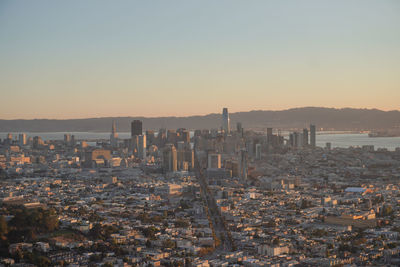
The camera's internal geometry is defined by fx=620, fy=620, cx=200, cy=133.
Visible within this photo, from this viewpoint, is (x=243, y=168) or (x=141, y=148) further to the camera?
(x=141, y=148)

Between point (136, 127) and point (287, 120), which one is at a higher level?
point (287, 120)

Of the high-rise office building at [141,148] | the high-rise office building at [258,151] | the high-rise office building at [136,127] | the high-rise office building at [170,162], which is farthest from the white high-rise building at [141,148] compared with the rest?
the high-rise office building at [170,162]

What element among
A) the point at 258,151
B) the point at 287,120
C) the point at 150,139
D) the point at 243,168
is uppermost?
the point at 287,120

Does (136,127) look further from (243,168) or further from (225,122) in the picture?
(243,168)

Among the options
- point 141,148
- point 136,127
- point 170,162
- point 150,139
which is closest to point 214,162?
point 170,162

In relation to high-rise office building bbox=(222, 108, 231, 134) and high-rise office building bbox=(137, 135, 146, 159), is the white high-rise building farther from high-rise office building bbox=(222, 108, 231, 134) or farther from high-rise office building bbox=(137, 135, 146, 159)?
high-rise office building bbox=(222, 108, 231, 134)

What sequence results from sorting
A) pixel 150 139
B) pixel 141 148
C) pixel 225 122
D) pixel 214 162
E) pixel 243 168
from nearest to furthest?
pixel 243 168
pixel 214 162
pixel 141 148
pixel 150 139
pixel 225 122

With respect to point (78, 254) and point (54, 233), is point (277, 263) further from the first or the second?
point (54, 233)

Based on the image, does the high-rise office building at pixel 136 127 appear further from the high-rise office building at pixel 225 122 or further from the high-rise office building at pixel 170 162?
the high-rise office building at pixel 170 162

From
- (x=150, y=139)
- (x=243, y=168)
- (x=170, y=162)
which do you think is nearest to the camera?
(x=243, y=168)

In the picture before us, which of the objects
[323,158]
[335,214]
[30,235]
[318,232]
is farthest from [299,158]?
[30,235]

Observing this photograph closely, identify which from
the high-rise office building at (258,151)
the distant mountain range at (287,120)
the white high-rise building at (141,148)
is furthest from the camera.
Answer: the distant mountain range at (287,120)
